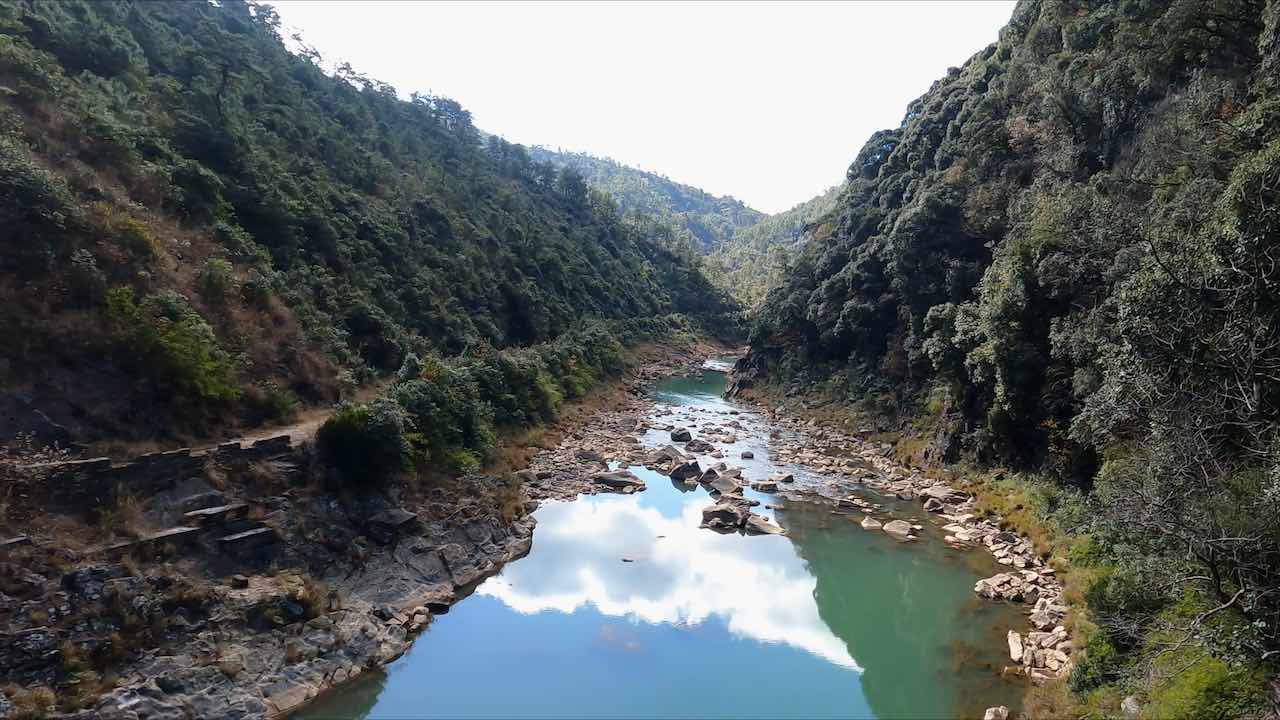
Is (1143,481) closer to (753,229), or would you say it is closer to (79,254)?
(79,254)

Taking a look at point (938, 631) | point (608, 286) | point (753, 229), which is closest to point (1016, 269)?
point (938, 631)

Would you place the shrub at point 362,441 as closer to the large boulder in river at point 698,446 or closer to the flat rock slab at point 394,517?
the flat rock slab at point 394,517

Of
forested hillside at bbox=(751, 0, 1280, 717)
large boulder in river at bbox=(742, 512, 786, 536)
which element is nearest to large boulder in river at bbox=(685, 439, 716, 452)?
large boulder in river at bbox=(742, 512, 786, 536)

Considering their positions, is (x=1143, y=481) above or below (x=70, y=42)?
below

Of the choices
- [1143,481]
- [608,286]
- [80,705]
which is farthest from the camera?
[608,286]

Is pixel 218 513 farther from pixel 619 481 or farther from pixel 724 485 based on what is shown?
pixel 724 485

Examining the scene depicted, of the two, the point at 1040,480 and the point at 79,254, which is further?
the point at 1040,480
